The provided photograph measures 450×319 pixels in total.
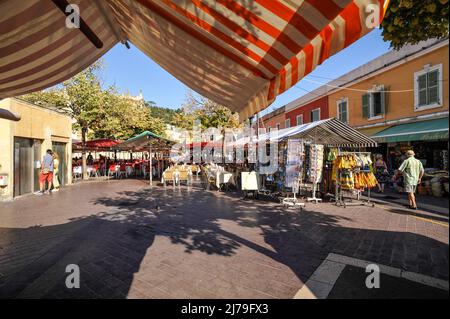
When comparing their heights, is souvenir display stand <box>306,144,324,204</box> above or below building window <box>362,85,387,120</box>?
below

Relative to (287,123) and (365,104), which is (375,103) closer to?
(365,104)

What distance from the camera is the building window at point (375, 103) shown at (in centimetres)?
1379

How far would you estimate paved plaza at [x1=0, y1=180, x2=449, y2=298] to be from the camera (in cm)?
307

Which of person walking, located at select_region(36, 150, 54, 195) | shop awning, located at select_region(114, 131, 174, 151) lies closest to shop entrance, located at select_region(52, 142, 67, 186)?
person walking, located at select_region(36, 150, 54, 195)

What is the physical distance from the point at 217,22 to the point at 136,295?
3.15 m

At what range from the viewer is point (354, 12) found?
1716mm

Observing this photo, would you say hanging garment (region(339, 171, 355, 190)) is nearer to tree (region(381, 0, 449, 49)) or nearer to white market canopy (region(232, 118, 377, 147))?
white market canopy (region(232, 118, 377, 147))

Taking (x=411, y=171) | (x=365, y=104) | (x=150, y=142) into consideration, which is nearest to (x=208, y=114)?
(x=150, y=142)

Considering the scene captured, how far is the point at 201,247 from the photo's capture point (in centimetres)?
443

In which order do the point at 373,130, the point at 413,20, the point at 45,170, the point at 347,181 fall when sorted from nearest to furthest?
the point at 413,20 < the point at 347,181 < the point at 45,170 < the point at 373,130

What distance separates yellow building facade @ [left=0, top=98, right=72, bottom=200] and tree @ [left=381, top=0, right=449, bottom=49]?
36.9ft

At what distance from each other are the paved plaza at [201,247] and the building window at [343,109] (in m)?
11.5

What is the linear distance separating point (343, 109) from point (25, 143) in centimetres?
1890
